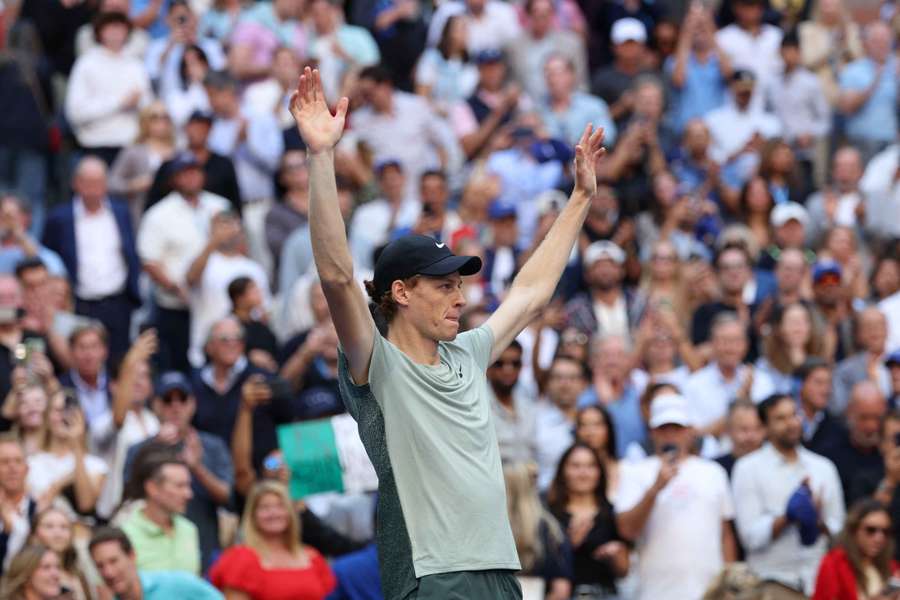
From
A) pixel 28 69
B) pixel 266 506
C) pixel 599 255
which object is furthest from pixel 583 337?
pixel 28 69

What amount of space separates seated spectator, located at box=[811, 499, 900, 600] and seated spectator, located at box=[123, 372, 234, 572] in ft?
10.7

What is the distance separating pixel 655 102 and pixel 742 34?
1932mm

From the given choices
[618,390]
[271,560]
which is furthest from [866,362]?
[271,560]

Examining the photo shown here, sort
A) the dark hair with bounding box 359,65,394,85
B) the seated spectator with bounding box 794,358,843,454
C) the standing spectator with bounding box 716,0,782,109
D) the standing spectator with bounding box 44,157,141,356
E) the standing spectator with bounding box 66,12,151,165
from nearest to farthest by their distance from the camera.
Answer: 1. the seated spectator with bounding box 794,358,843,454
2. the standing spectator with bounding box 44,157,141,356
3. the standing spectator with bounding box 66,12,151,165
4. the dark hair with bounding box 359,65,394,85
5. the standing spectator with bounding box 716,0,782,109

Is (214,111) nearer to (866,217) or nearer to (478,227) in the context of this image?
(478,227)

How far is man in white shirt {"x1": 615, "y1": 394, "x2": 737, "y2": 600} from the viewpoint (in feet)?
34.1

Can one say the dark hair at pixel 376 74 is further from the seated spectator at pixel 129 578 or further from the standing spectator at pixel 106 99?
the seated spectator at pixel 129 578

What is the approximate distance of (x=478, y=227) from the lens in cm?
1480

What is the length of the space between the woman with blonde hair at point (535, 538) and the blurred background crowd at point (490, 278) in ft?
0.06

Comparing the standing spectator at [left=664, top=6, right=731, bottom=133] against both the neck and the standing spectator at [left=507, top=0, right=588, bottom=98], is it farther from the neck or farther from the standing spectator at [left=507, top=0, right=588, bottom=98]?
the neck

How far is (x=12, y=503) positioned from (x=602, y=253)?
4961 millimetres

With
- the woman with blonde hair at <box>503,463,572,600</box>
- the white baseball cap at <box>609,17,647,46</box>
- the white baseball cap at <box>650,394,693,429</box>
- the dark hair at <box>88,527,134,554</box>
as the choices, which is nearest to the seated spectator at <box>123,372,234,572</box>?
the dark hair at <box>88,527,134,554</box>

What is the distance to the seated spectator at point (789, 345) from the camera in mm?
13047

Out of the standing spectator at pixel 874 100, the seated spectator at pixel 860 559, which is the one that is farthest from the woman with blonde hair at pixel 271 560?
the standing spectator at pixel 874 100
